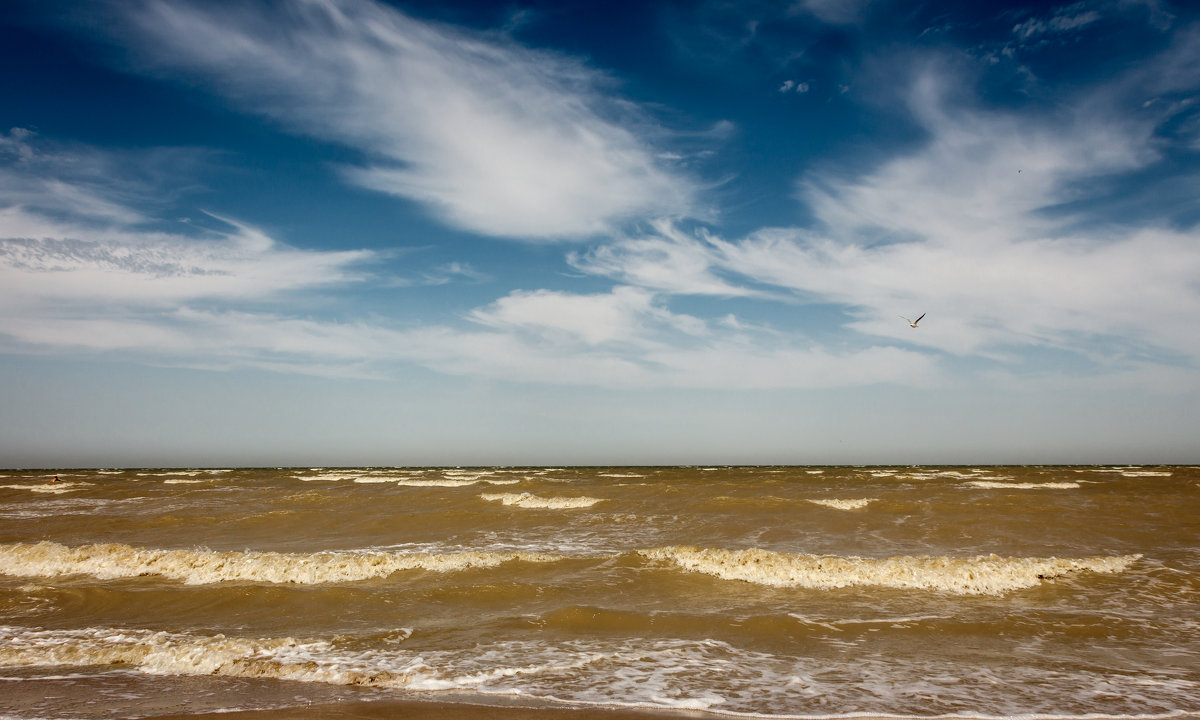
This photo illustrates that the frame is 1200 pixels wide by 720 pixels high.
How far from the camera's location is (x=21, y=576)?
512 inches

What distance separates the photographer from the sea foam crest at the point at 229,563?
42.1 feet

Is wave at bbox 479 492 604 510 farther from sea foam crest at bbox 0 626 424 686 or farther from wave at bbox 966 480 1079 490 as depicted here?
wave at bbox 966 480 1079 490

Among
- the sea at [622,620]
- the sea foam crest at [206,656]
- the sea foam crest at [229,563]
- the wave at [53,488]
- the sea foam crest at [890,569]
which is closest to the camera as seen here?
the sea at [622,620]

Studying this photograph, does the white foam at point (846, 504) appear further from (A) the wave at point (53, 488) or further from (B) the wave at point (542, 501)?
(A) the wave at point (53, 488)

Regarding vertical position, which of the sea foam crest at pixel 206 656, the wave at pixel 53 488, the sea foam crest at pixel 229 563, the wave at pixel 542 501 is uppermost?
the sea foam crest at pixel 206 656

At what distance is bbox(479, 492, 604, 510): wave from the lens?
27794mm

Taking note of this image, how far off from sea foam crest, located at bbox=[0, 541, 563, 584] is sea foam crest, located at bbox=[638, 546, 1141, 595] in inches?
163

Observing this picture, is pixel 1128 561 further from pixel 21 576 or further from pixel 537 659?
pixel 21 576

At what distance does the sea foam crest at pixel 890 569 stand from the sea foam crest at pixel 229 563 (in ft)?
13.6

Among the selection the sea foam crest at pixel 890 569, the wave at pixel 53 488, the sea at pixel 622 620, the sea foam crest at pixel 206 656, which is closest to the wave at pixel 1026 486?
the sea at pixel 622 620

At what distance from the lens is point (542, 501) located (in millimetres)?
30141

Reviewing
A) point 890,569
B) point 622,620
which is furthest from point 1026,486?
point 622,620

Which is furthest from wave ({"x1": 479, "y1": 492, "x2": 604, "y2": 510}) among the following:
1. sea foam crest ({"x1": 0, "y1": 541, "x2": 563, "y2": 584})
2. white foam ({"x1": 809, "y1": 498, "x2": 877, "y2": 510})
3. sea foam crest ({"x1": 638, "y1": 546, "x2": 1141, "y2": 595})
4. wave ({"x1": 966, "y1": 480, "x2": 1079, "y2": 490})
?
wave ({"x1": 966, "y1": 480, "x2": 1079, "y2": 490})

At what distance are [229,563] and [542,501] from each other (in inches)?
699
